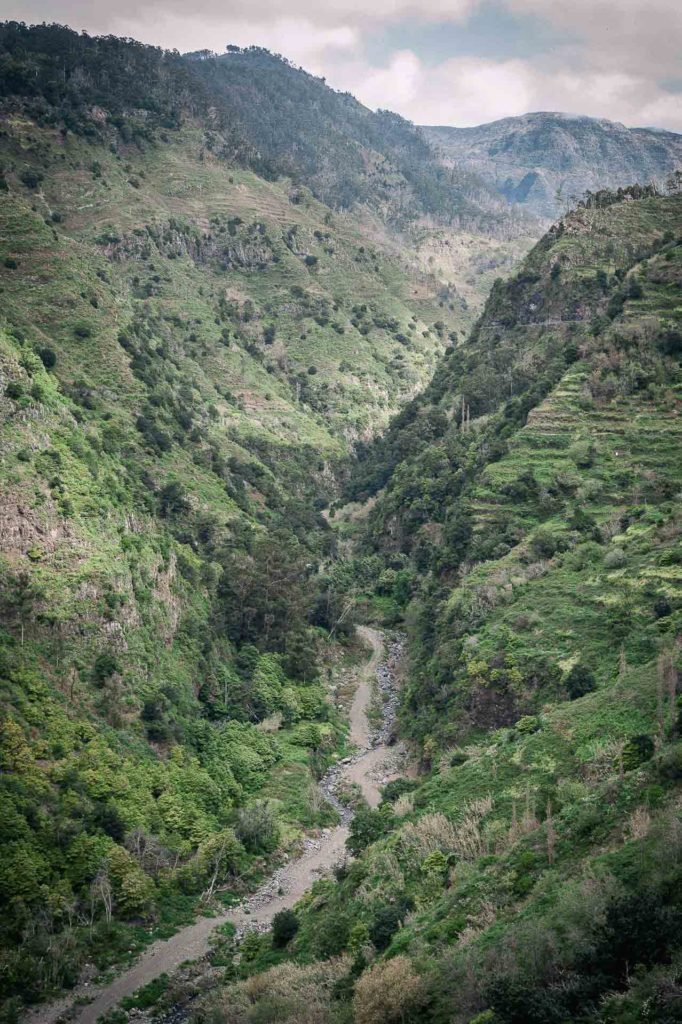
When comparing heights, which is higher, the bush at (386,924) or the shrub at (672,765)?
the shrub at (672,765)

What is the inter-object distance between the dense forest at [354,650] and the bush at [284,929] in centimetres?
16

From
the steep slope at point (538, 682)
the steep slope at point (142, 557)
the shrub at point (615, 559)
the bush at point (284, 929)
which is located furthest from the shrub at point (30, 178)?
the bush at point (284, 929)

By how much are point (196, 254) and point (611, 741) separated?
13564 cm

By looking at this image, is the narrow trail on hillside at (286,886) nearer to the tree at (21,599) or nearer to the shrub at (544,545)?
the shrub at (544,545)

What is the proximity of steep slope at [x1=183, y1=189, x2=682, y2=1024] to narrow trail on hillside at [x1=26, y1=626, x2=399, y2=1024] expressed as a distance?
2.82 metres

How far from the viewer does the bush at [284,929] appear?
44094 mm

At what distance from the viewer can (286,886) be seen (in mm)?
52188

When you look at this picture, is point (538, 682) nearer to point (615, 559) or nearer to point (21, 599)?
point (615, 559)

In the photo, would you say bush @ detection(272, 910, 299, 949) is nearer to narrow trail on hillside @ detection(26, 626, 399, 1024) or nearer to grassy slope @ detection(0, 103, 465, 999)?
narrow trail on hillside @ detection(26, 626, 399, 1024)

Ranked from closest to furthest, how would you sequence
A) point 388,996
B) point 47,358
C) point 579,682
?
point 388,996, point 579,682, point 47,358

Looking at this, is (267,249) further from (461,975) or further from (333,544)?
(461,975)

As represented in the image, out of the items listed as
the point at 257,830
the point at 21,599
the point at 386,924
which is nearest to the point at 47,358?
the point at 21,599

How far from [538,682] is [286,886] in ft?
58.1

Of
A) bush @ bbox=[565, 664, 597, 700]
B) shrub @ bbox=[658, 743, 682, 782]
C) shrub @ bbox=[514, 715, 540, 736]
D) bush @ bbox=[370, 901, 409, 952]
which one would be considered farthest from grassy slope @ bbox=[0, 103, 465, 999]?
shrub @ bbox=[658, 743, 682, 782]
